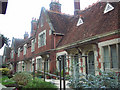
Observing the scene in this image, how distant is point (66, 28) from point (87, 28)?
511 cm

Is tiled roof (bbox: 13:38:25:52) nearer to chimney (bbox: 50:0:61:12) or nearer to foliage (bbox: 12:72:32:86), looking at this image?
chimney (bbox: 50:0:61:12)

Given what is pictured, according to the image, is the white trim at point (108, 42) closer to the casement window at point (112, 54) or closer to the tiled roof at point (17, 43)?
the casement window at point (112, 54)

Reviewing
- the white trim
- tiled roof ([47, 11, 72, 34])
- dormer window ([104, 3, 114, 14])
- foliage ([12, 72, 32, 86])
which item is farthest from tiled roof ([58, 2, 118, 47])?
foliage ([12, 72, 32, 86])

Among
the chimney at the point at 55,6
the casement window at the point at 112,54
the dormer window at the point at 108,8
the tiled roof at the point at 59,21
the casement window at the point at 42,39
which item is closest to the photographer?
the casement window at the point at 112,54

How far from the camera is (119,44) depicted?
31.8ft

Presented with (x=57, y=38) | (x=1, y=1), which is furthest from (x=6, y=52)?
(x=1, y=1)

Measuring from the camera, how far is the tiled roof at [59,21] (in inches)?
695

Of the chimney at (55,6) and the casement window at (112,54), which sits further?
the chimney at (55,6)

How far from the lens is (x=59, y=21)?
19.0 meters

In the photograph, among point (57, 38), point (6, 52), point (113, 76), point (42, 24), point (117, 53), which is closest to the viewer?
point (113, 76)

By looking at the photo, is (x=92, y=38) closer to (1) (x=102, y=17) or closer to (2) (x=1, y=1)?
(1) (x=102, y=17)

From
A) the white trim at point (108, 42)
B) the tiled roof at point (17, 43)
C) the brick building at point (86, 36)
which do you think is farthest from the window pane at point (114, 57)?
the tiled roof at point (17, 43)

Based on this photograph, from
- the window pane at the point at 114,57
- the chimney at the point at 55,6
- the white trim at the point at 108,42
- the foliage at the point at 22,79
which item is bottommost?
the foliage at the point at 22,79

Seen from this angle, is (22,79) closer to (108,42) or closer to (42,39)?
(108,42)
